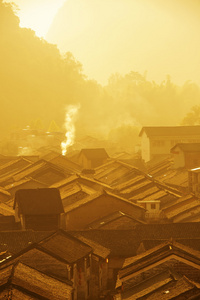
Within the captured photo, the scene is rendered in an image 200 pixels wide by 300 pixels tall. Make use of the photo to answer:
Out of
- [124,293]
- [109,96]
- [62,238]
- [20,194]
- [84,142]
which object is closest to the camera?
[124,293]

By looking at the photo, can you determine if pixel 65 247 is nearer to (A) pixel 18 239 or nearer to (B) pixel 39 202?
(A) pixel 18 239

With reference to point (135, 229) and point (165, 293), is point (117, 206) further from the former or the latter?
point (165, 293)

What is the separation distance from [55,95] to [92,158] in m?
82.1

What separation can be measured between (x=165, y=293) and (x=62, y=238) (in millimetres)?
7635

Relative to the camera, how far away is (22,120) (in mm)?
132750

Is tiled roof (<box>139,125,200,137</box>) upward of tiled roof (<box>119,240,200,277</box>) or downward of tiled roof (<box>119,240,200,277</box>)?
downward

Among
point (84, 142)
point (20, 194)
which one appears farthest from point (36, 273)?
point (84, 142)

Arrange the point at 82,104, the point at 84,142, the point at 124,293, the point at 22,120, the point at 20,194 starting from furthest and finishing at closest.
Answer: the point at 82,104, the point at 22,120, the point at 84,142, the point at 20,194, the point at 124,293

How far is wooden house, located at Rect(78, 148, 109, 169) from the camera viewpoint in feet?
209

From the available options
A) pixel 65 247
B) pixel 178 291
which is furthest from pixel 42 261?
pixel 178 291

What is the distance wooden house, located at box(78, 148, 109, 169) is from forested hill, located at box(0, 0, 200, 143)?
60706mm

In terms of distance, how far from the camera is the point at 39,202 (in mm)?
32375

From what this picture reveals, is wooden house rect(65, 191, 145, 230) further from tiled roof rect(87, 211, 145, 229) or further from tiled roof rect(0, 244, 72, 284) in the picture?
tiled roof rect(0, 244, 72, 284)

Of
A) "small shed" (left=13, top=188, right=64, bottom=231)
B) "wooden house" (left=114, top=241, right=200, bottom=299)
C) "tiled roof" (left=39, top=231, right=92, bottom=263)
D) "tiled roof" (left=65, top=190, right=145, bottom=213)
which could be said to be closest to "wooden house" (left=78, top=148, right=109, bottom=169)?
"tiled roof" (left=65, top=190, right=145, bottom=213)
